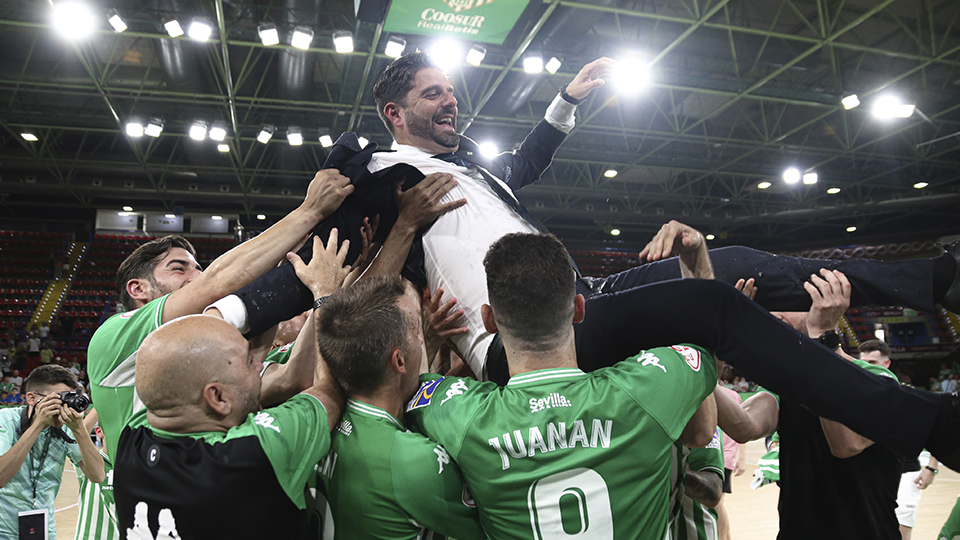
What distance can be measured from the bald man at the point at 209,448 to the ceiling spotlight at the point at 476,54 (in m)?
9.23

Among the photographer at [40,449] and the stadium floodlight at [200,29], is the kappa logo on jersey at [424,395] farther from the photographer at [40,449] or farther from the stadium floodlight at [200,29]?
the stadium floodlight at [200,29]

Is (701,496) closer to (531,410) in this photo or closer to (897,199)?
(531,410)

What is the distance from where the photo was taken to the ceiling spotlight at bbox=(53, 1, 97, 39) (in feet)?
29.6

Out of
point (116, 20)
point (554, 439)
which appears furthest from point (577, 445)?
point (116, 20)

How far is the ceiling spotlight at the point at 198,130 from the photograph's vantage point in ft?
43.4

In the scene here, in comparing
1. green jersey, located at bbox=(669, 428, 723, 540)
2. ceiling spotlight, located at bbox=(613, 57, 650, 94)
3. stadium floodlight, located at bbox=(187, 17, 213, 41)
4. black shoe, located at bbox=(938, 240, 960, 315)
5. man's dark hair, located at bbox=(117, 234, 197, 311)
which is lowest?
green jersey, located at bbox=(669, 428, 723, 540)

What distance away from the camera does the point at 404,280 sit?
260cm

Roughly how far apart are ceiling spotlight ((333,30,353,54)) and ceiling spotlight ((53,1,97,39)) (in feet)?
11.6

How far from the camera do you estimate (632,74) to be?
10766 mm

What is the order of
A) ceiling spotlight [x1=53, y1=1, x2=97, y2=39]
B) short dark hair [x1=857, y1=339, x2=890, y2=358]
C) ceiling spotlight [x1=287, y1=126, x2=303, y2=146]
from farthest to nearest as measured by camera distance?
ceiling spotlight [x1=287, y1=126, x2=303, y2=146]
ceiling spotlight [x1=53, y1=1, x2=97, y2=39]
short dark hair [x1=857, y1=339, x2=890, y2=358]

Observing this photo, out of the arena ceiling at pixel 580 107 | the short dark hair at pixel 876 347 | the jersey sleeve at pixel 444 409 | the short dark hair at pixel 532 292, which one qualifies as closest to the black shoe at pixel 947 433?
the short dark hair at pixel 532 292

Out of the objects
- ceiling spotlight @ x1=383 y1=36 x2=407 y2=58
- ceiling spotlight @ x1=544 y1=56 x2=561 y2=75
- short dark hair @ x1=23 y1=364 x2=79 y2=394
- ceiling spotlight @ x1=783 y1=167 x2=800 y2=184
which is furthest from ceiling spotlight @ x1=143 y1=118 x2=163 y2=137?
ceiling spotlight @ x1=783 y1=167 x2=800 y2=184

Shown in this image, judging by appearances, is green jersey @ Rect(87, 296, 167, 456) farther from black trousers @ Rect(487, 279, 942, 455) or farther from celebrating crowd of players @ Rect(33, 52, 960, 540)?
black trousers @ Rect(487, 279, 942, 455)

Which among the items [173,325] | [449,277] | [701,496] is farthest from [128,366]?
[701,496]
